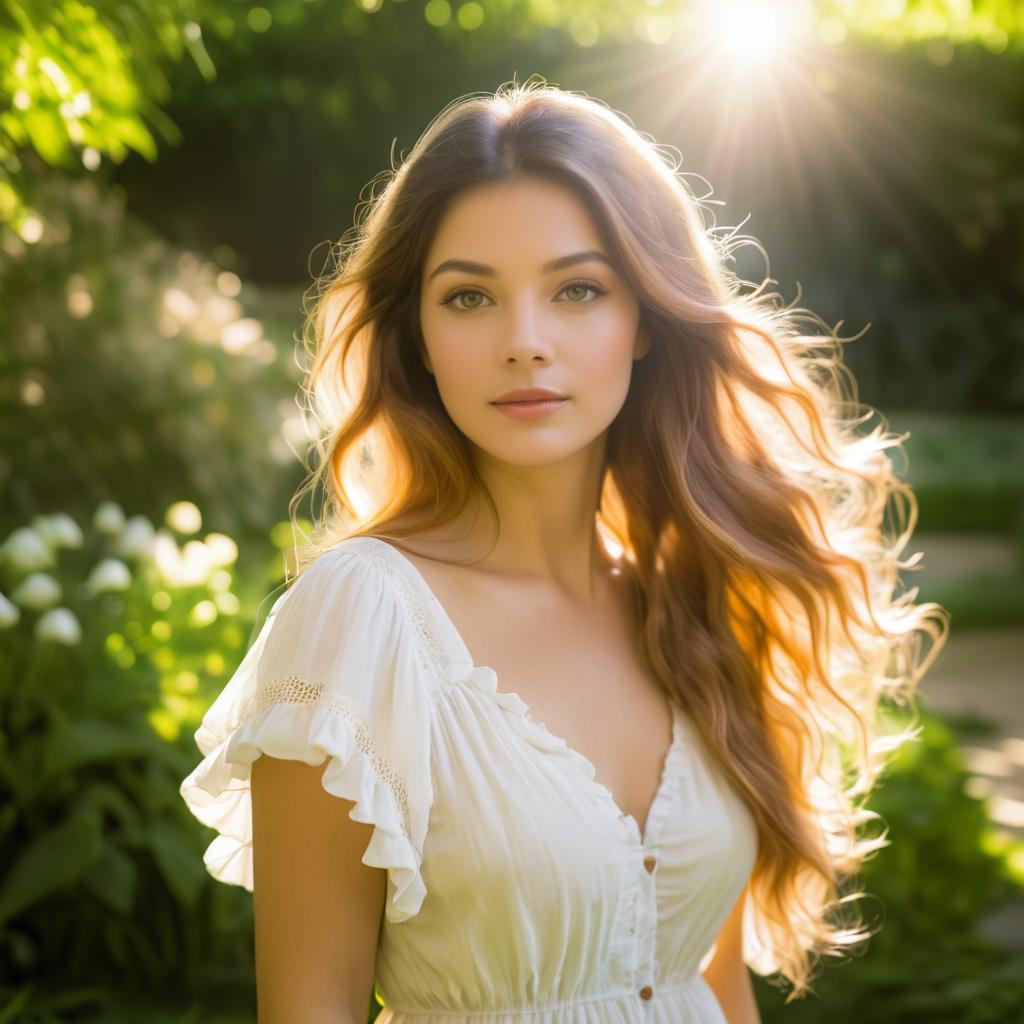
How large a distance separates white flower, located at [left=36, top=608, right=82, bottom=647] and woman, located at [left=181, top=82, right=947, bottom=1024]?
123 cm

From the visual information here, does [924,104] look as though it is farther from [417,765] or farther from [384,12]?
[417,765]

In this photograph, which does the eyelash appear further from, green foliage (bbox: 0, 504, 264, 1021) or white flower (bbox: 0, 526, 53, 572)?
white flower (bbox: 0, 526, 53, 572)

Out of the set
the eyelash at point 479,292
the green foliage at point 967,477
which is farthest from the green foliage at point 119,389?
the green foliage at point 967,477

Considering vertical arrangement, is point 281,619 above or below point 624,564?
below

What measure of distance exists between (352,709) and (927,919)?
2.71 m

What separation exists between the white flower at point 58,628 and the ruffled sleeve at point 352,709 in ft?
5.20

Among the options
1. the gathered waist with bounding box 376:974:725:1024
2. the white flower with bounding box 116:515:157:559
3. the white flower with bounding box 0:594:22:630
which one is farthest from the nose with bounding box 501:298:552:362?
the white flower with bounding box 116:515:157:559

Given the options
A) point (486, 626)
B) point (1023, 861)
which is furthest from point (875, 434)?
point (1023, 861)

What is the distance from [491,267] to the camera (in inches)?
72.6

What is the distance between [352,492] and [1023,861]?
10.1 feet

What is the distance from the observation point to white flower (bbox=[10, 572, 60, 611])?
3328 millimetres

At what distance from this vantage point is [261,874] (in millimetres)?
1596

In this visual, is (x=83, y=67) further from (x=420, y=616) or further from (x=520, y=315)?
(x=420, y=616)

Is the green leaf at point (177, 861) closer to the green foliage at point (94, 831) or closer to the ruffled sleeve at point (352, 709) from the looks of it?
the green foliage at point (94, 831)
